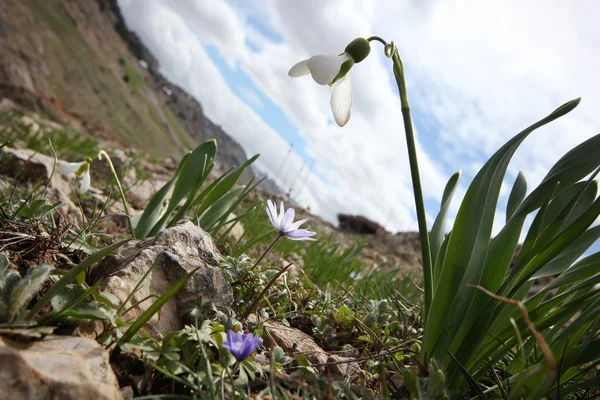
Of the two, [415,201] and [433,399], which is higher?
[415,201]

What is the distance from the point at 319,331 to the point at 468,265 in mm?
561

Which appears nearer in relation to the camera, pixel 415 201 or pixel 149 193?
pixel 415 201

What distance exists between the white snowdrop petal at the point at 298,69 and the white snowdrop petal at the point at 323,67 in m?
0.09

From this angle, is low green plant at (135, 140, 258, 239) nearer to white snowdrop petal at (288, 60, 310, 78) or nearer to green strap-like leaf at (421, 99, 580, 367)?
white snowdrop petal at (288, 60, 310, 78)

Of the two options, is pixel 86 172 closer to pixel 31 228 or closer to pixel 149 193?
pixel 31 228

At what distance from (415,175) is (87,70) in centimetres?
4768

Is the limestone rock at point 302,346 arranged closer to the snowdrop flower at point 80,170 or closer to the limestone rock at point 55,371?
the limestone rock at point 55,371

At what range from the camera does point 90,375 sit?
2.52ft

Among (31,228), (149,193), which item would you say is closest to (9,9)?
(149,193)

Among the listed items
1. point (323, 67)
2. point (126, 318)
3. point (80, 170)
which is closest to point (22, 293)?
point (126, 318)

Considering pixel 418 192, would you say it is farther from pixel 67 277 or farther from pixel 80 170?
pixel 80 170

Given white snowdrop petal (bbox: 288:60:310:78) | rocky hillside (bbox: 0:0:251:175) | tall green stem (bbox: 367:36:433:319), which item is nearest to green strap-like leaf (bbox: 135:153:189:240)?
white snowdrop petal (bbox: 288:60:310:78)

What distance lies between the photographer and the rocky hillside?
92.2 ft

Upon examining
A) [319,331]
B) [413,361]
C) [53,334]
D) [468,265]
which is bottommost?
[53,334]
